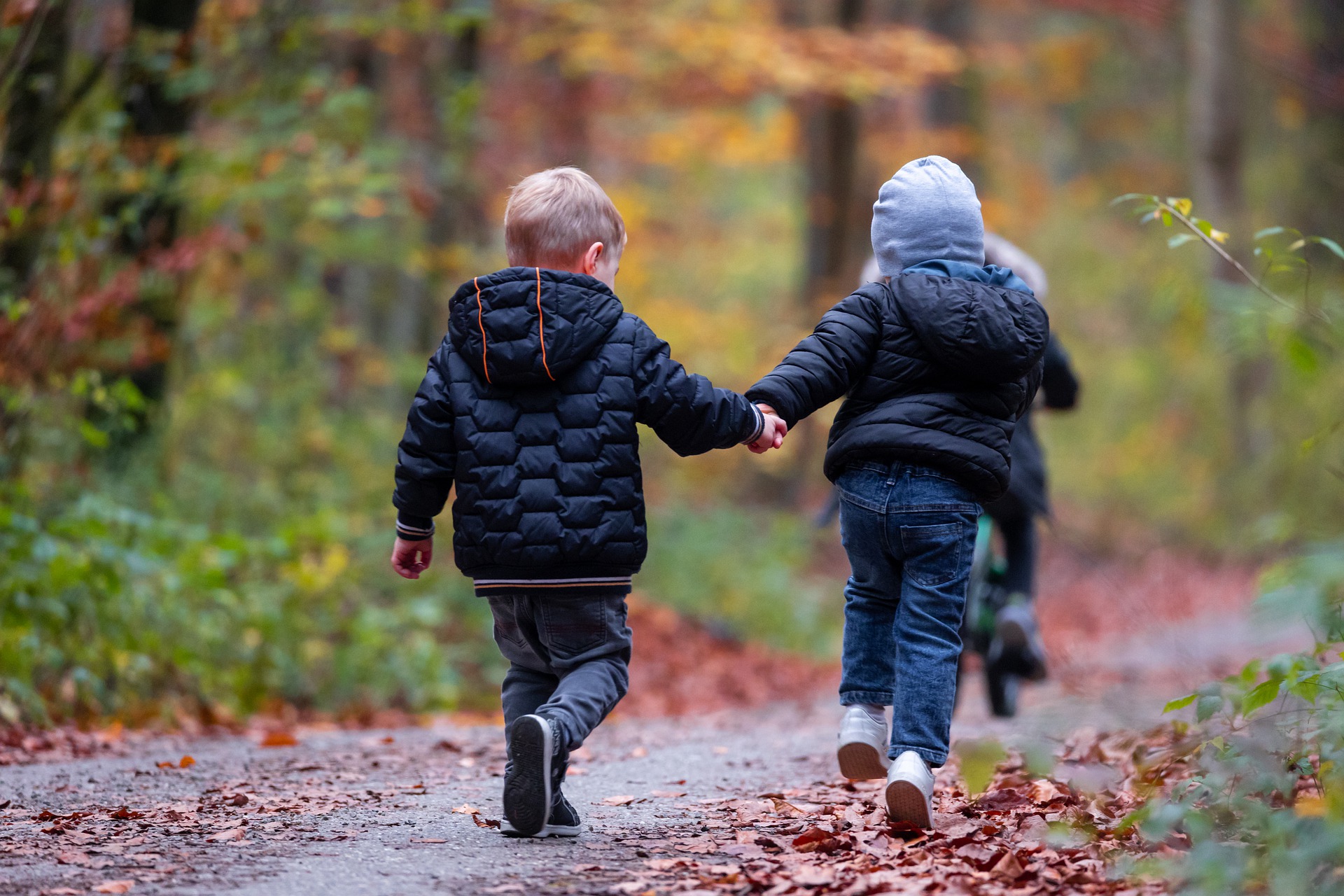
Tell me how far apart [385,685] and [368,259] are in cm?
513

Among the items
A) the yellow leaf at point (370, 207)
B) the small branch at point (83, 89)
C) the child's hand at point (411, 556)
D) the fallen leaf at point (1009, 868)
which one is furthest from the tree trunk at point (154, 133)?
the fallen leaf at point (1009, 868)

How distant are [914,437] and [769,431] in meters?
0.43

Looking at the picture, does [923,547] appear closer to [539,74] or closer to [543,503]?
[543,503]

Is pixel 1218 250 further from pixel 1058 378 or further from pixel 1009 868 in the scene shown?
pixel 1009 868

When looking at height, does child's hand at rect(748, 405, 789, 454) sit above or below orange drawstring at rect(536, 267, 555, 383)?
below

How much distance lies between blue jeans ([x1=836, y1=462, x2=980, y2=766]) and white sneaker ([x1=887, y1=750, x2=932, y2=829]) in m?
0.08

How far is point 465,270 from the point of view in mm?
11938

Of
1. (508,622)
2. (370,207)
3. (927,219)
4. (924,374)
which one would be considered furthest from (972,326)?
(370,207)

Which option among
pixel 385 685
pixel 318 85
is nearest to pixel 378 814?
pixel 385 685

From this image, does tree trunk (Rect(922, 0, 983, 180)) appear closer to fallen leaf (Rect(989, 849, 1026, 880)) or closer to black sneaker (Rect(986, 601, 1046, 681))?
black sneaker (Rect(986, 601, 1046, 681))

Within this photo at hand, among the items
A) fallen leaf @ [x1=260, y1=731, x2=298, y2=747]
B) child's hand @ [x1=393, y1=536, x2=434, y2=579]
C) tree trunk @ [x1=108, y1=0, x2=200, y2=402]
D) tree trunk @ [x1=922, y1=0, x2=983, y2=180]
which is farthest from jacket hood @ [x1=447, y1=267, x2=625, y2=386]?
tree trunk @ [x1=922, y1=0, x2=983, y2=180]

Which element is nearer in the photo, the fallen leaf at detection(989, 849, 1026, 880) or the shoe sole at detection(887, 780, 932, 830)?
the fallen leaf at detection(989, 849, 1026, 880)

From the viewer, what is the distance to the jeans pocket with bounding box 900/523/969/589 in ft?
12.1

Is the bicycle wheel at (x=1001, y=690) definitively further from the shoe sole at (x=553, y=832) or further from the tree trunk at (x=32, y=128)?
the tree trunk at (x=32, y=128)
